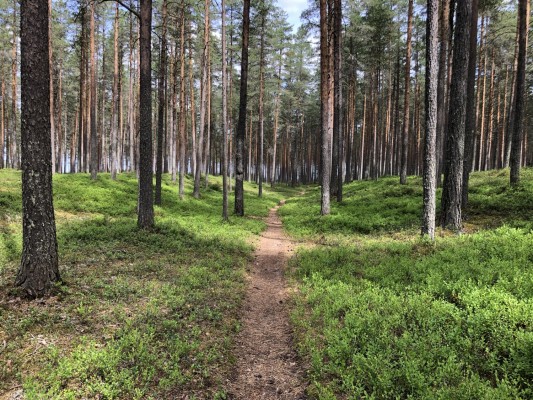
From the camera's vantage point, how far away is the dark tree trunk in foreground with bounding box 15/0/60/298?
5.18 m

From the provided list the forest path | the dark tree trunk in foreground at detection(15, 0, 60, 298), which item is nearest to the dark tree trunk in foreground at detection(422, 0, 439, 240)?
the forest path

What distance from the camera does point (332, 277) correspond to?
298 inches

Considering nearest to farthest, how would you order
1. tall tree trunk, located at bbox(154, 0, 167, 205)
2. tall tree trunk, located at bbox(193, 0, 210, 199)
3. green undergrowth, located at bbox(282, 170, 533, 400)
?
green undergrowth, located at bbox(282, 170, 533, 400)
tall tree trunk, located at bbox(154, 0, 167, 205)
tall tree trunk, located at bbox(193, 0, 210, 199)

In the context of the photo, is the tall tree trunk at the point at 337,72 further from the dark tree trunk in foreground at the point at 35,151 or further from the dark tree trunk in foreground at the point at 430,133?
the dark tree trunk in foreground at the point at 35,151

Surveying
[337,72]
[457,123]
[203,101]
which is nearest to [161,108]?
[203,101]

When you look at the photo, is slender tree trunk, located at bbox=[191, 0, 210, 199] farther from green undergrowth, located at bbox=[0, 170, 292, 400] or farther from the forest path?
the forest path

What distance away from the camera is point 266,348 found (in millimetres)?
5094

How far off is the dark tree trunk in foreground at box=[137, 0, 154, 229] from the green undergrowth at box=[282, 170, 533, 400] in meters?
5.97

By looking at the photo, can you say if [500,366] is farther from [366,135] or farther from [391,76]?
[366,135]

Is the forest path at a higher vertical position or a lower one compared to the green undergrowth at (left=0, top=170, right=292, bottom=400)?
lower

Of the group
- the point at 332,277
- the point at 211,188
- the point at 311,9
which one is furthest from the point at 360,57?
the point at 332,277

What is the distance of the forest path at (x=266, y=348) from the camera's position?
4082mm

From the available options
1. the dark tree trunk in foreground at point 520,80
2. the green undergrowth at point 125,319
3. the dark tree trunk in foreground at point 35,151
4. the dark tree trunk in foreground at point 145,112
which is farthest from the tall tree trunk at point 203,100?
the dark tree trunk in foreground at point 520,80

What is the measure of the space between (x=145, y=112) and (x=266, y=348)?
906cm
